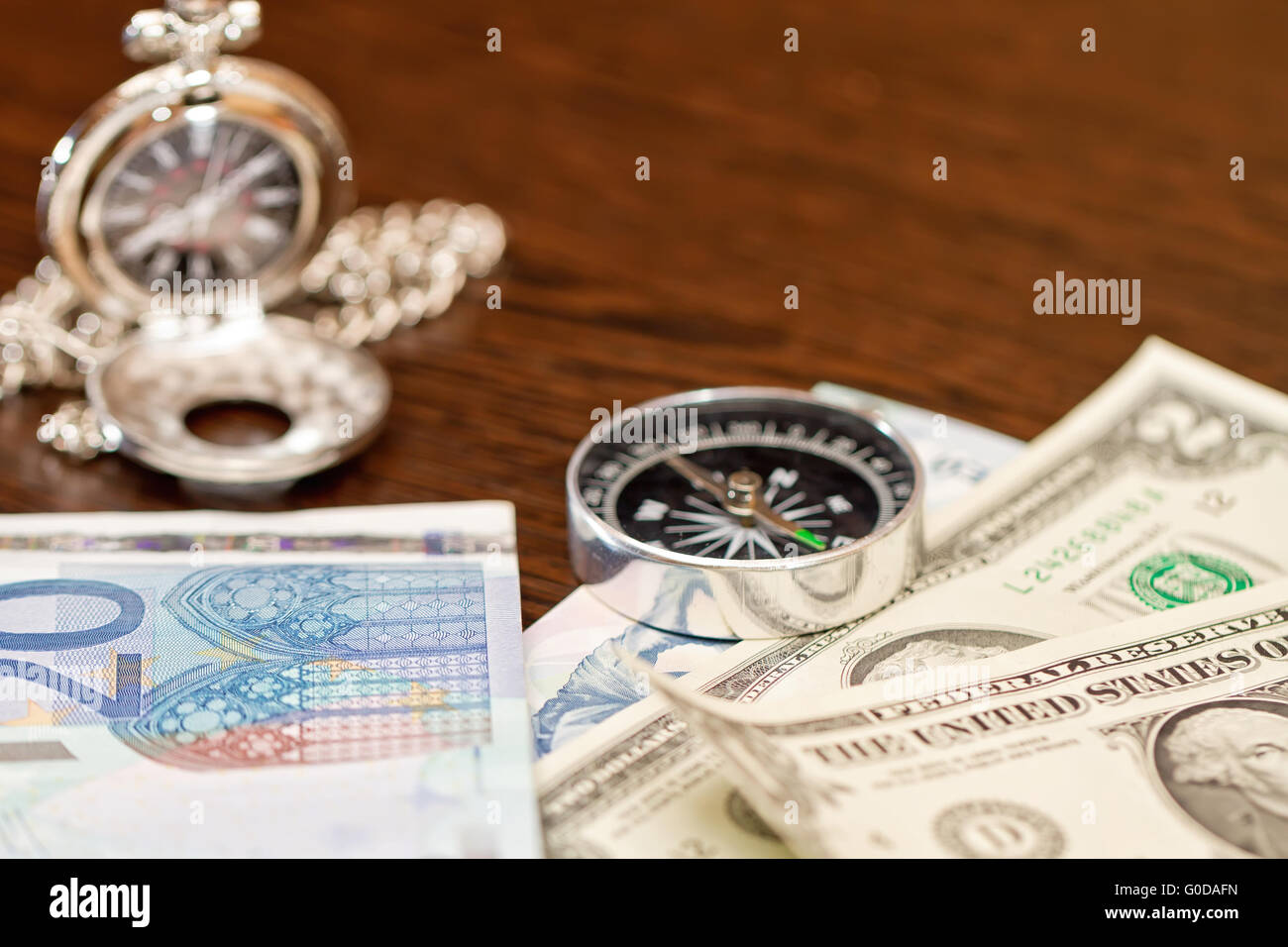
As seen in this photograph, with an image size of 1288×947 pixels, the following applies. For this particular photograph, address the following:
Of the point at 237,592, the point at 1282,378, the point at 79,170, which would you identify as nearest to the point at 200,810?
the point at 237,592

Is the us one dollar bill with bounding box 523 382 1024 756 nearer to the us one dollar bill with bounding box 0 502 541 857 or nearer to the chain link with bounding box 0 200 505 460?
the us one dollar bill with bounding box 0 502 541 857

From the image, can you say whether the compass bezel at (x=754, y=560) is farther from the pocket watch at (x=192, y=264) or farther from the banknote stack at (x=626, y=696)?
the pocket watch at (x=192, y=264)

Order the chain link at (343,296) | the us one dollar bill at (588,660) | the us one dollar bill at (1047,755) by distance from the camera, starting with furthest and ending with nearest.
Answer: the chain link at (343,296)
the us one dollar bill at (588,660)
the us one dollar bill at (1047,755)

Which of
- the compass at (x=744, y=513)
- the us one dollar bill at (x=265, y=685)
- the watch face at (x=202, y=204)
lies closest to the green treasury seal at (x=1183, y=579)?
the compass at (x=744, y=513)

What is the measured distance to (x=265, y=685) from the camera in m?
0.91

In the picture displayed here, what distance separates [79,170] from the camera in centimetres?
107

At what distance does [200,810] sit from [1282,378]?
36.5 inches

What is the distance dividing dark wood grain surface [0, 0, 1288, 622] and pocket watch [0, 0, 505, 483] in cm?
4

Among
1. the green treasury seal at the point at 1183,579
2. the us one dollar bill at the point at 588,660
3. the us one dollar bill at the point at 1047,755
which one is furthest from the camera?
the green treasury seal at the point at 1183,579

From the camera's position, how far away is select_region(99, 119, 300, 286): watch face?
110 cm

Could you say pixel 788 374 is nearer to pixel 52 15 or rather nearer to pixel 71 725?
pixel 71 725

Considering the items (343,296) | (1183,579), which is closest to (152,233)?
(343,296)

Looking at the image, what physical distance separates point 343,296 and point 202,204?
0.21 m

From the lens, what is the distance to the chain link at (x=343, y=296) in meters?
1.19
